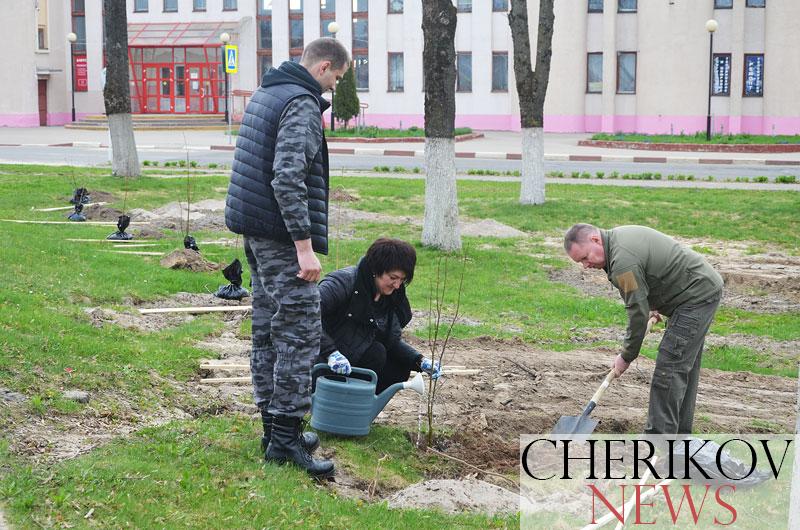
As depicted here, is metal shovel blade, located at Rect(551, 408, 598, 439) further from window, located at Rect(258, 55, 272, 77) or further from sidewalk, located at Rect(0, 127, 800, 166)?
window, located at Rect(258, 55, 272, 77)

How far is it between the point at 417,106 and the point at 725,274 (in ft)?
108

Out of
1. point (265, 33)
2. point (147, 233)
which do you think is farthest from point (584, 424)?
point (265, 33)

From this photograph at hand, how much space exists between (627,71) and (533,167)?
81.2ft

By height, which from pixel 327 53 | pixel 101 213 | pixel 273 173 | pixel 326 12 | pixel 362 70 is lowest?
pixel 101 213

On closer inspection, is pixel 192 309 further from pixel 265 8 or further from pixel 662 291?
pixel 265 8

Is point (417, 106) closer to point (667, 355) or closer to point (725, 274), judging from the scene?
point (725, 274)

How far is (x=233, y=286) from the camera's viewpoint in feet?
33.7

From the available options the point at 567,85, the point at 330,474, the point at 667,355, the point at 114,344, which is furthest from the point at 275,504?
the point at 567,85

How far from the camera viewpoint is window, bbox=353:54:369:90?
4569 centimetres

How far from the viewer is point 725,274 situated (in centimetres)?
1255

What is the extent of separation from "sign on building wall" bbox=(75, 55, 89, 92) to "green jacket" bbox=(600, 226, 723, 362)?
154ft

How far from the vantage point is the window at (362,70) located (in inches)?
1799

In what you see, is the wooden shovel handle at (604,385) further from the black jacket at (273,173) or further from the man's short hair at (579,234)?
the black jacket at (273,173)

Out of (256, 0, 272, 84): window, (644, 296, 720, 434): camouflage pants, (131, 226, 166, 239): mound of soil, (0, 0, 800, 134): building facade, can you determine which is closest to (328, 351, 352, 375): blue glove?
(644, 296, 720, 434): camouflage pants
